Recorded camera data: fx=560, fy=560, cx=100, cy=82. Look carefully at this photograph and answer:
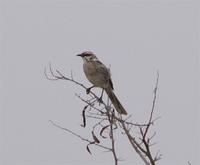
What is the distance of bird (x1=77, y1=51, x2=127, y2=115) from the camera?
6309 millimetres

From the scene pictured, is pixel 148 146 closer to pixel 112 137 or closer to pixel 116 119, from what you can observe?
pixel 112 137

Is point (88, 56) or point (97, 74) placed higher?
point (88, 56)

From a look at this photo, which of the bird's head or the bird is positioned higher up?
the bird's head

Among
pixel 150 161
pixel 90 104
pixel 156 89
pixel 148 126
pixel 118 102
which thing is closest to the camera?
pixel 150 161

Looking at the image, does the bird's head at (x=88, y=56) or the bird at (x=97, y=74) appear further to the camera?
the bird's head at (x=88, y=56)

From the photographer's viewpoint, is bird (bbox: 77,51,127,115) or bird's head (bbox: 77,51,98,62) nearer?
bird (bbox: 77,51,127,115)

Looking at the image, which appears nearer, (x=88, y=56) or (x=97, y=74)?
(x=97, y=74)

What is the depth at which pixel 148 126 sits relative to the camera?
2994mm

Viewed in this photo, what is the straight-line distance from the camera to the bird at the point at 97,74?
631 cm

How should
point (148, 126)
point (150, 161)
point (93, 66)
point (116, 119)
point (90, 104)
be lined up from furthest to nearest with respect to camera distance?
point (93, 66) < point (90, 104) < point (116, 119) < point (148, 126) < point (150, 161)

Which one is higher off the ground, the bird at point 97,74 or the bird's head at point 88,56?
the bird's head at point 88,56

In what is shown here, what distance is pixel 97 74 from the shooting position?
21.3 feet

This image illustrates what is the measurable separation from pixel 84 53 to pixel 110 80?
1.89 ft

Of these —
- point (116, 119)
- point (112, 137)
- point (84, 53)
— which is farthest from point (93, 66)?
point (112, 137)
